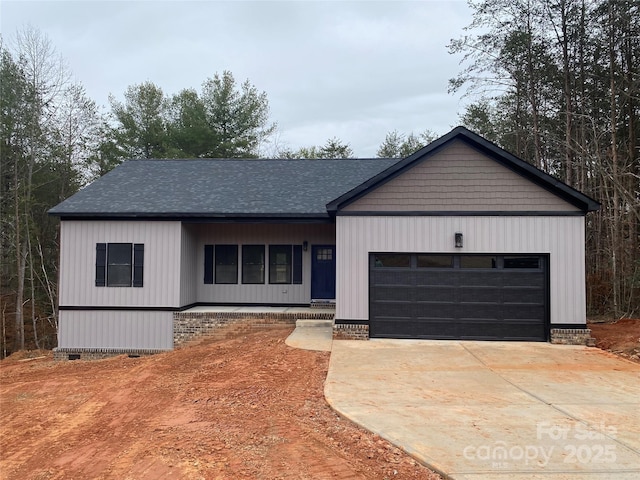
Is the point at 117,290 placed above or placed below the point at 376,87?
below

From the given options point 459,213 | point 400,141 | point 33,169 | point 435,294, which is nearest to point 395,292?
point 435,294

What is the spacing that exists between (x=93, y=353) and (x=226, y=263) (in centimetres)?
430

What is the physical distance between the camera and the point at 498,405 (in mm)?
5582

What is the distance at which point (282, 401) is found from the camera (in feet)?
19.3

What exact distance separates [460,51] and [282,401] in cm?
1666

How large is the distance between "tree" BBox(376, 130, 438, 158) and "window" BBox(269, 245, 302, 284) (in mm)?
23604

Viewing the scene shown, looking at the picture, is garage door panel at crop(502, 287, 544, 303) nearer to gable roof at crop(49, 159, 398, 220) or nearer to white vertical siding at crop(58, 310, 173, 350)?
gable roof at crop(49, 159, 398, 220)

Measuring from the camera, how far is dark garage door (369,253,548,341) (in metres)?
9.70

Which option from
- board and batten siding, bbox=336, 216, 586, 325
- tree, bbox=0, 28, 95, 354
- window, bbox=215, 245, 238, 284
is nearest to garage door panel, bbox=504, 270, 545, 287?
board and batten siding, bbox=336, 216, 586, 325

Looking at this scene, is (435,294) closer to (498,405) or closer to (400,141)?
(498,405)

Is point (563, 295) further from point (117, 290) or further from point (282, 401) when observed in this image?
point (117, 290)

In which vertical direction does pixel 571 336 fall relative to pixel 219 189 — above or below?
below

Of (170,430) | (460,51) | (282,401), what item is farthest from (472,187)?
(460,51)

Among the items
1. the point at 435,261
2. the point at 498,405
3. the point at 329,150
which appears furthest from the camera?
the point at 329,150
